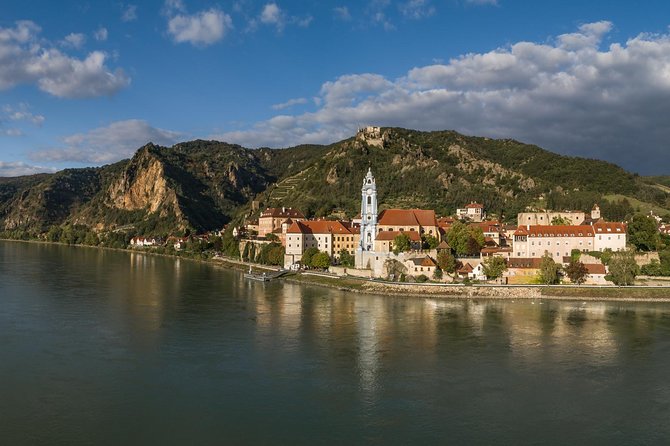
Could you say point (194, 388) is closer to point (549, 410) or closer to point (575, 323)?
point (549, 410)

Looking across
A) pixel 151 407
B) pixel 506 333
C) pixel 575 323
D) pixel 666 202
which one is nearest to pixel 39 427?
pixel 151 407

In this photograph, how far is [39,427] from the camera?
14.7m

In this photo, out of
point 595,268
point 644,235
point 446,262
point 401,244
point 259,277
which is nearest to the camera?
point 595,268

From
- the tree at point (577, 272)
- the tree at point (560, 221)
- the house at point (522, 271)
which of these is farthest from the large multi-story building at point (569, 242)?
the tree at point (560, 221)

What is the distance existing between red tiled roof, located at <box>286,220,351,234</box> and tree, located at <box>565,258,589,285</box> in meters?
21.1

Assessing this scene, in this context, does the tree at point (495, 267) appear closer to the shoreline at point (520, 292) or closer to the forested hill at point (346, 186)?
the shoreline at point (520, 292)

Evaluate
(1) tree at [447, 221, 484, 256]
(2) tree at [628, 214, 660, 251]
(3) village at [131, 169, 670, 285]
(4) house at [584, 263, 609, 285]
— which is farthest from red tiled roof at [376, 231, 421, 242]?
(2) tree at [628, 214, 660, 251]

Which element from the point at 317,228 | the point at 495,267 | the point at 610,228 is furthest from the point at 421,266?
the point at 317,228

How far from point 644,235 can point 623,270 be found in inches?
232

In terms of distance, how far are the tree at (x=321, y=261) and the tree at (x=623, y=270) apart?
20381 millimetres

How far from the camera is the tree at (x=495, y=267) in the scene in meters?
37.8

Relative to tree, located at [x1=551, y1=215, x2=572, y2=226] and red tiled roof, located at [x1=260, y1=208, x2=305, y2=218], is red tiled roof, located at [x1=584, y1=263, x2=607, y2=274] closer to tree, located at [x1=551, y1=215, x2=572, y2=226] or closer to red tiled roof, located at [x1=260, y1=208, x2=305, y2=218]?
tree, located at [x1=551, y1=215, x2=572, y2=226]

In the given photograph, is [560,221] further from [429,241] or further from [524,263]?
[524,263]

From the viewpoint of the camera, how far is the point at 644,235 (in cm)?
4012
